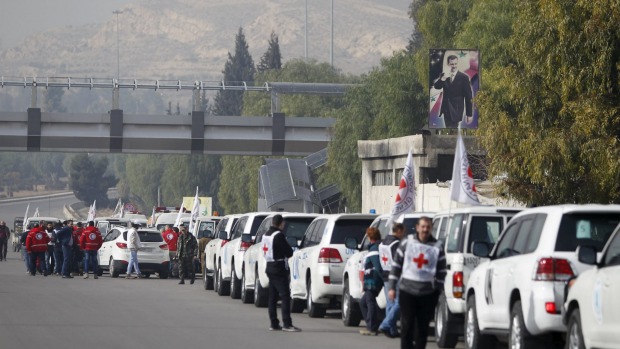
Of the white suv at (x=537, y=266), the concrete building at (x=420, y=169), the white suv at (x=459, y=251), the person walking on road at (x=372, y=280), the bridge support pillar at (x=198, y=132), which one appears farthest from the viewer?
the bridge support pillar at (x=198, y=132)

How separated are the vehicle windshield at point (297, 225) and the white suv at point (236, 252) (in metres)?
0.84

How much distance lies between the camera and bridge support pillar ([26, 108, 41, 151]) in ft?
263

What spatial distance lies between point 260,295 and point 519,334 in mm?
13159

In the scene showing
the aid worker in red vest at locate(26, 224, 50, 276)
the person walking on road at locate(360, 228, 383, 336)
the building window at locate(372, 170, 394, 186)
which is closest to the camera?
the person walking on road at locate(360, 228, 383, 336)

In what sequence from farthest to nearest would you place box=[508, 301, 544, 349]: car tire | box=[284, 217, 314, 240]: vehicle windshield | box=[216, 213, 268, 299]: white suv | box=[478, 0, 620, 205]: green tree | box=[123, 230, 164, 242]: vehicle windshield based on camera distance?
box=[123, 230, 164, 242]: vehicle windshield → box=[216, 213, 268, 299]: white suv → box=[284, 217, 314, 240]: vehicle windshield → box=[478, 0, 620, 205]: green tree → box=[508, 301, 544, 349]: car tire

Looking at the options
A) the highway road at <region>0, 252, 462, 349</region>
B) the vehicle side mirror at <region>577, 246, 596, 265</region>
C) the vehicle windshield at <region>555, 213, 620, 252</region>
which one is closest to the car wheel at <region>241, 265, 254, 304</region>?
the highway road at <region>0, 252, 462, 349</region>

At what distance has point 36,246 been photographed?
147 ft

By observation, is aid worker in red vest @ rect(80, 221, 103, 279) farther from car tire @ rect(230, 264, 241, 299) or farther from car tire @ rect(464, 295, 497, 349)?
car tire @ rect(464, 295, 497, 349)

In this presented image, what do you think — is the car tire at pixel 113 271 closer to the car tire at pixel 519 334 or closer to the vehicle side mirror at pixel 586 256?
the car tire at pixel 519 334

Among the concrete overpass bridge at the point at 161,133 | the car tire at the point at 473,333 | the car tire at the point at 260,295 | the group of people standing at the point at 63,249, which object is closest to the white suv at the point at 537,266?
the car tire at the point at 473,333

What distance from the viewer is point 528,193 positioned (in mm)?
30609

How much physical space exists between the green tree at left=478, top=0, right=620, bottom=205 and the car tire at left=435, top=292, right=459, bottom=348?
26.1ft

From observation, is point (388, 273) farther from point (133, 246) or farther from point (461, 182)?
point (133, 246)

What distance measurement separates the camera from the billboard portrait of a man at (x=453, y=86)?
46.2 m
